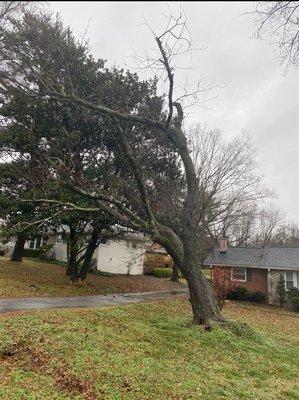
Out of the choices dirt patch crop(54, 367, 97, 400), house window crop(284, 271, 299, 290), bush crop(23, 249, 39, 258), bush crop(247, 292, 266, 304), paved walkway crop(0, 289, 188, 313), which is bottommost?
dirt patch crop(54, 367, 97, 400)

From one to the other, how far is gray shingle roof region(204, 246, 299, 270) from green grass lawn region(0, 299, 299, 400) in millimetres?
16542

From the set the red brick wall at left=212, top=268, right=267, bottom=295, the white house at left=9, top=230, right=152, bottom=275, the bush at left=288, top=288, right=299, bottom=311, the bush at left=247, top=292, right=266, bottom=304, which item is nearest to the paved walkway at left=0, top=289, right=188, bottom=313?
the bush at left=247, top=292, right=266, bottom=304

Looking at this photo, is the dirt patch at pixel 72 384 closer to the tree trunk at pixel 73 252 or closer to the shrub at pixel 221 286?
the shrub at pixel 221 286

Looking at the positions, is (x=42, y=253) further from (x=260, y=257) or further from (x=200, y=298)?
(x=200, y=298)

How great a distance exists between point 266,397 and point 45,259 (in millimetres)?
31657

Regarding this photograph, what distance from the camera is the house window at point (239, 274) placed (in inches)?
1146

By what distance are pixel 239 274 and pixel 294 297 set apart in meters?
5.38

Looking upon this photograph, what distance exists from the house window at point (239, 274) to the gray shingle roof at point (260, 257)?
53 centimetres

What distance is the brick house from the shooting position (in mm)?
26766

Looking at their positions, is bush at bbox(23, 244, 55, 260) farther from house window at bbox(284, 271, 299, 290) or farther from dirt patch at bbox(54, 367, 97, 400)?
dirt patch at bbox(54, 367, 97, 400)

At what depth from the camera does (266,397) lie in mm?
6828

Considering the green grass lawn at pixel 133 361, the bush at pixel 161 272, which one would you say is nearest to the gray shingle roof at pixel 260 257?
the bush at pixel 161 272

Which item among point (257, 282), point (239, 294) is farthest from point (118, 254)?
point (257, 282)

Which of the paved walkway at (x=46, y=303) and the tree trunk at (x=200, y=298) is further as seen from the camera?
the paved walkway at (x=46, y=303)
